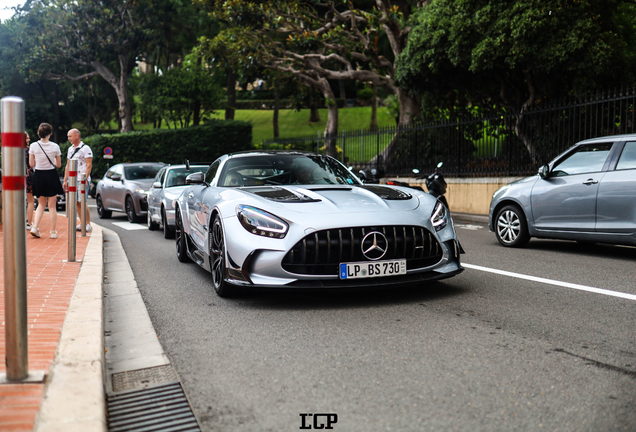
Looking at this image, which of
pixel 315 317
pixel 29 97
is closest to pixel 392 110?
pixel 315 317

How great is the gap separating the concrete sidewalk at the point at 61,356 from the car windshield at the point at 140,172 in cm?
930

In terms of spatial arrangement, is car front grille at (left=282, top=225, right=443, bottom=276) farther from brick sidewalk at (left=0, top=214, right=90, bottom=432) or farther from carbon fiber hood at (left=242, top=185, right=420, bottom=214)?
brick sidewalk at (left=0, top=214, right=90, bottom=432)

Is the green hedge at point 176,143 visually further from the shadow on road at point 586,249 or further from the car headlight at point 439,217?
the car headlight at point 439,217

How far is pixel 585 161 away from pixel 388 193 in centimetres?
390

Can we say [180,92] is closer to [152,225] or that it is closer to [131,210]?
[131,210]

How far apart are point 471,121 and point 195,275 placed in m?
11.6

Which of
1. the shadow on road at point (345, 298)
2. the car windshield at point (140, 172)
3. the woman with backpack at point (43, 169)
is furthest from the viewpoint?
the car windshield at point (140, 172)

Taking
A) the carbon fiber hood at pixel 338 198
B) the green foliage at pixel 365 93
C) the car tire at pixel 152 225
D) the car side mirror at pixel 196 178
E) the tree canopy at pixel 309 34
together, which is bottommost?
the car tire at pixel 152 225

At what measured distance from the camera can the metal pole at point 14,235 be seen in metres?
3.06

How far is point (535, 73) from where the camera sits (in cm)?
1698

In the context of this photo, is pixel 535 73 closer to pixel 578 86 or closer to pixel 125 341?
pixel 578 86

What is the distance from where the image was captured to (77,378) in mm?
3219

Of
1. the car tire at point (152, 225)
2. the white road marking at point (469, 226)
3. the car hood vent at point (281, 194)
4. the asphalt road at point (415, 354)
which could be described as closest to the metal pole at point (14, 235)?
the asphalt road at point (415, 354)

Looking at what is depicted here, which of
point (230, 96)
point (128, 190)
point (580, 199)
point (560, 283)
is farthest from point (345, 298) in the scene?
point (230, 96)
